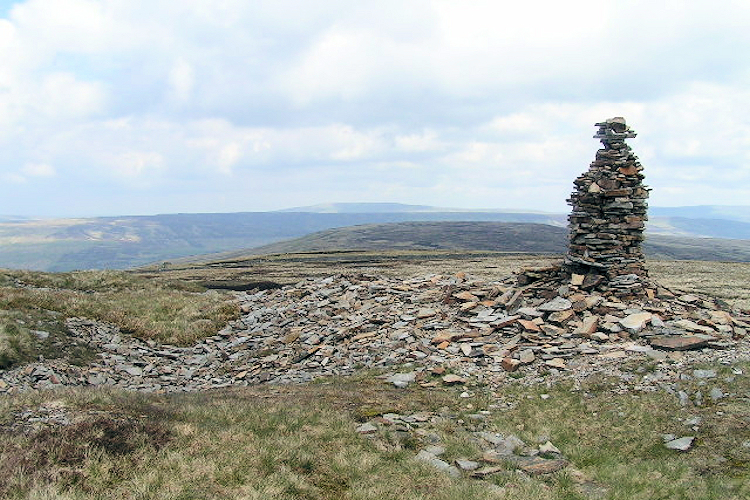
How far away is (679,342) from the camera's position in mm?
18969

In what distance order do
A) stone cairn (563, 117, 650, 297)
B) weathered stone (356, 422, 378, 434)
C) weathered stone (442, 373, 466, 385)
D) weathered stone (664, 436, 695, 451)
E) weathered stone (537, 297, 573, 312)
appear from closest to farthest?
weathered stone (664, 436, 695, 451) → weathered stone (356, 422, 378, 434) → weathered stone (442, 373, 466, 385) → weathered stone (537, 297, 573, 312) → stone cairn (563, 117, 650, 297)

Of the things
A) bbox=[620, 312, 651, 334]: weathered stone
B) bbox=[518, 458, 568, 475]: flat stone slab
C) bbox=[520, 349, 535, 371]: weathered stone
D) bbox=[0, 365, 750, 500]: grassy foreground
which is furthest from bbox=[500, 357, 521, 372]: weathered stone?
bbox=[518, 458, 568, 475]: flat stone slab

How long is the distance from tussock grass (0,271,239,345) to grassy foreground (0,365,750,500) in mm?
13968

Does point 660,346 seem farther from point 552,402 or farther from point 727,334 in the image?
point 552,402

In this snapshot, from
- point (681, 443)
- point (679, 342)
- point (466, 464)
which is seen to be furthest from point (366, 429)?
point (679, 342)

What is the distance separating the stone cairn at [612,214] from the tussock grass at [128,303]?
74.4 ft

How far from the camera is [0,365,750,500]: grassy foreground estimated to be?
9.25 metres

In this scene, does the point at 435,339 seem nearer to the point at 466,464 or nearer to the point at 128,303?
the point at 466,464

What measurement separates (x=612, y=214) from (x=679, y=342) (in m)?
8.52

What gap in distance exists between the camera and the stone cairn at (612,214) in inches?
990

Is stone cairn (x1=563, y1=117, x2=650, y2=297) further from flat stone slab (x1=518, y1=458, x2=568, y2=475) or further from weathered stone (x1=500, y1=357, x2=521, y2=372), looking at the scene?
flat stone slab (x1=518, y1=458, x2=568, y2=475)

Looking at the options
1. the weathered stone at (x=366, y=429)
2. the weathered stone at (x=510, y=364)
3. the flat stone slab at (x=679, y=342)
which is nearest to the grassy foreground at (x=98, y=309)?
the weathered stone at (x=366, y=429)

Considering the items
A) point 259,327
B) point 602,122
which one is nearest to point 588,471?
point 602,122

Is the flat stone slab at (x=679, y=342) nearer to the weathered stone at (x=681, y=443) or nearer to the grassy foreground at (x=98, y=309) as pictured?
the weathered stone at (x=681, y=443)
